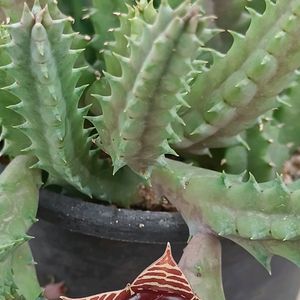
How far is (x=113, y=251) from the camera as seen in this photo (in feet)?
2.96

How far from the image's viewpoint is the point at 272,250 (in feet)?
2.33

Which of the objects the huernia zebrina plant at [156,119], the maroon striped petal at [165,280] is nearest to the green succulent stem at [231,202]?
the huernia zebrina plant at [156,119]

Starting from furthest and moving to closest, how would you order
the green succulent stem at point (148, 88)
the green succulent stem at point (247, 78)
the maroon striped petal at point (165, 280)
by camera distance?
1. the green succulent stem at point (247, 78)
2. the maroon striped petal at point (165, 280)
3. the green succulent stem at point (148, 88)

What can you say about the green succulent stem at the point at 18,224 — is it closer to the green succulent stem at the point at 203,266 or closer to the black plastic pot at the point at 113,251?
the black plastic pot at the point at 113,251

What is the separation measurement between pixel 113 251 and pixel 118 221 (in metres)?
0.10

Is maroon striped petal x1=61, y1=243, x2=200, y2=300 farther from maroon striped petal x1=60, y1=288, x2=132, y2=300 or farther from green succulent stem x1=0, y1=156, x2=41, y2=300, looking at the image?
green succulent stem x1=0, y1=156, x2=41, y2=300

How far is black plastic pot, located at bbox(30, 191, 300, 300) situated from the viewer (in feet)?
2.69

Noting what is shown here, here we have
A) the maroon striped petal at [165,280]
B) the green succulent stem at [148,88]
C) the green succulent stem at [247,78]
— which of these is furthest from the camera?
the green succulent stem at [247,78]

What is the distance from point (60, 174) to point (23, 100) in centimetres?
14

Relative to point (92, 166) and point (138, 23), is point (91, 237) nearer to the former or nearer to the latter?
point (92, 166)

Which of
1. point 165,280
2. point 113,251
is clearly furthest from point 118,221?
point 165,280

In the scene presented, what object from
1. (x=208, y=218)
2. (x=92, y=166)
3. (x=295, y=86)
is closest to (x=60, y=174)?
(x=92, y=166)

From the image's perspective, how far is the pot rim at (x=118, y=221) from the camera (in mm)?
818

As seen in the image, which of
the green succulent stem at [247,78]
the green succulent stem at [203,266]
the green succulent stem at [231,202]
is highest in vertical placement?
the green succulent stem at [247,78]
